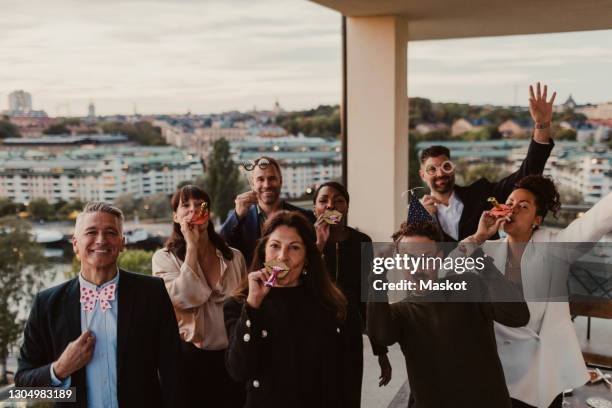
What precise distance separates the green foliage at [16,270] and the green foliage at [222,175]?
1.39 meters

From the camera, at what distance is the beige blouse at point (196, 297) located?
253cm

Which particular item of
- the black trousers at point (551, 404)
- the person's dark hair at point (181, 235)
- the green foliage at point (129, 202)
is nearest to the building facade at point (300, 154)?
the green foliage at point (129, 202)

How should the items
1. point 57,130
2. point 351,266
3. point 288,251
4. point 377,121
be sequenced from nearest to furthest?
point 288,251
point 351,266
point 57,130
point 377,121

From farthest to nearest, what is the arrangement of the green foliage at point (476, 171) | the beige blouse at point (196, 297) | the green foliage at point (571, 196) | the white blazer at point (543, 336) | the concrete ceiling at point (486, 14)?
1. the green foliage at point (476, 171)
2. the green foliage at point (571, 196)
3. the concrete ceiling at point (486, 14)
4. the beige blouse at point (196, 297)
5. the white blazer at point (543, 336)

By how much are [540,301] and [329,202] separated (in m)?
1.03

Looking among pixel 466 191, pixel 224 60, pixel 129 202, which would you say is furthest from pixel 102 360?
pixel 224 60

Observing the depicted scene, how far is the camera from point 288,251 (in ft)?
6.97

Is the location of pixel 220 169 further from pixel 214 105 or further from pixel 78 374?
pixel 78 374

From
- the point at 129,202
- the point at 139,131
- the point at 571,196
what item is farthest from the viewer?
the point at 571,196

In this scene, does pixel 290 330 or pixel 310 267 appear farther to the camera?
pixel 310 267

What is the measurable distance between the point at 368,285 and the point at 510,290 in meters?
0.81

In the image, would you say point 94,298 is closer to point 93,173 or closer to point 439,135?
point 93,173

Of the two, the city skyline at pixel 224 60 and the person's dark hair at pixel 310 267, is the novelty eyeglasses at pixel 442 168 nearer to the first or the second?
the person's dark hair at pixel 310 267

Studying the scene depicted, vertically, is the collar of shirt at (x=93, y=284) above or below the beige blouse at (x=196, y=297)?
above
